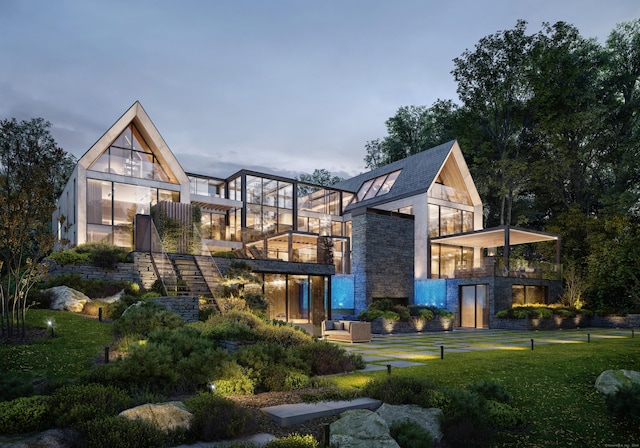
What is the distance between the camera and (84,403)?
5281mm

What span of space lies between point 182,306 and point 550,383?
987cm

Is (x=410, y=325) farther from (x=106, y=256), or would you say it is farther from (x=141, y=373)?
(x=141, y=373)

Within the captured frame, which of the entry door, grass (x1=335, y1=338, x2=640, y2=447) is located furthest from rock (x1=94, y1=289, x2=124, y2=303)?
the entry door

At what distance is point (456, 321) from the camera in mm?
27703

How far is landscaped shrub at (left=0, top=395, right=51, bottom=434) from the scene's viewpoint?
4.85 metres

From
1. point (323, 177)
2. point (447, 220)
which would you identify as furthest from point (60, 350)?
point (323, 177)

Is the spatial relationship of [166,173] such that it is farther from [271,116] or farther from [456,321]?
[271,116]

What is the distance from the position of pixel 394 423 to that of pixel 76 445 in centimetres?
365

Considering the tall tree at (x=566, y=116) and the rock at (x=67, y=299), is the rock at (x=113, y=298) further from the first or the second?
the tall tree at (x=566, y=116)

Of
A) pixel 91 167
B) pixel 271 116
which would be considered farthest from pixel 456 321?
pixel 271 116

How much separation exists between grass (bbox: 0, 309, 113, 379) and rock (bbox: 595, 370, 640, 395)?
9.23 m

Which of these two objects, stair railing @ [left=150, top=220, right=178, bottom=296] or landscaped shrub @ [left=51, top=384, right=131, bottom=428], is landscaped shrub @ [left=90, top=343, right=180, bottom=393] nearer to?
Answer: landscaped shrub @ [left=51, top=384, right=131, bottom=428]

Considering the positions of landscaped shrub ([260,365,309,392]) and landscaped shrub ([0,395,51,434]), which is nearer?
landscaped shrub ([0,395,51,434])

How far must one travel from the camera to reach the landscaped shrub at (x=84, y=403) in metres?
4.91
